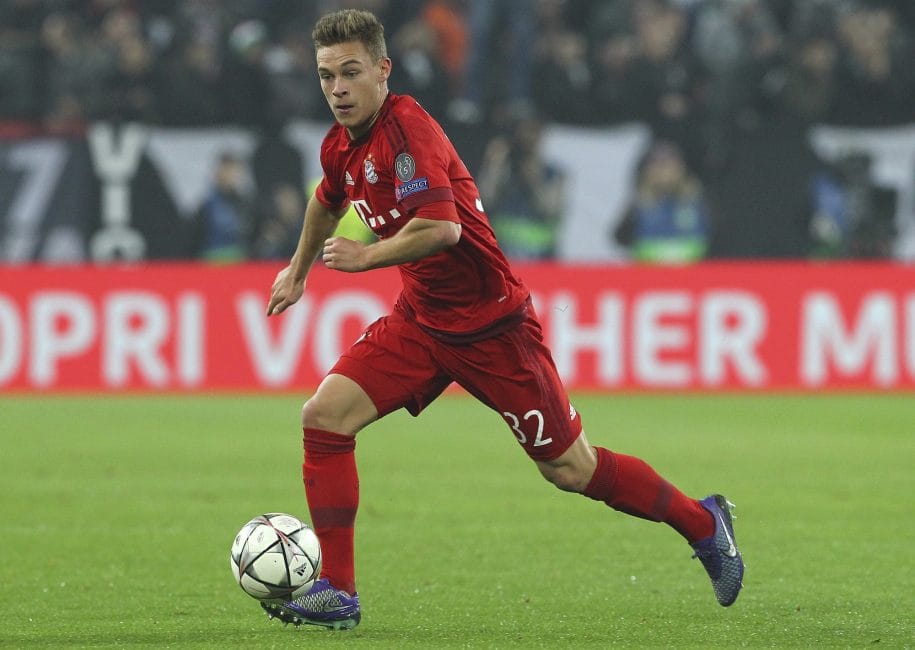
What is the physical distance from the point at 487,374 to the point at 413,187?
2.44 feet

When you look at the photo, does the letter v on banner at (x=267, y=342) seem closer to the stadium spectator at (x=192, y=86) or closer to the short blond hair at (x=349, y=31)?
the stadium spectator at (x=192, y=86)

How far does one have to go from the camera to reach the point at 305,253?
6.04m

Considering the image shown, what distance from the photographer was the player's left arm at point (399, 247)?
5.20 m

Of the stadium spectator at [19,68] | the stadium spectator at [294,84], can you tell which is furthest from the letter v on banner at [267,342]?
the stadium spectator at [19,68]


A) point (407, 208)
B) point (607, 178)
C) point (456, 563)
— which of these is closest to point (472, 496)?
point (456, 563)

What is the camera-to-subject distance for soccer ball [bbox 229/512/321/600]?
17.8 ft

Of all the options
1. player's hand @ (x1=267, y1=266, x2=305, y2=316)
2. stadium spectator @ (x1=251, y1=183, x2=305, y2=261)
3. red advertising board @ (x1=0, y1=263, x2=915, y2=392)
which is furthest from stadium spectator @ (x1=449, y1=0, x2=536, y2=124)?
player's hand @ (x1=267, y1=266, x2=305, y2=316)

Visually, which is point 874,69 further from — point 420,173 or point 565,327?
point 420,173

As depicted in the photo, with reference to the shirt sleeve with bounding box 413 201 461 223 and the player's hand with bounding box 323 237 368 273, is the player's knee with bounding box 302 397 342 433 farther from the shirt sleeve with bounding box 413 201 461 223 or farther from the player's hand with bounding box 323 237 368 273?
the shirt sleeve with bounding box 413 201 461 223

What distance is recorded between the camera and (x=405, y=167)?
5.34m

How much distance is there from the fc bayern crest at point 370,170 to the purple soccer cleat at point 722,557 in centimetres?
162

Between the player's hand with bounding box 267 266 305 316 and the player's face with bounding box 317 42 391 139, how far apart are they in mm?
694

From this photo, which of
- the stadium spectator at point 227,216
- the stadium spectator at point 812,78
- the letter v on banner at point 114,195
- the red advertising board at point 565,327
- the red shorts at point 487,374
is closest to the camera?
the red shorts at point 487,374

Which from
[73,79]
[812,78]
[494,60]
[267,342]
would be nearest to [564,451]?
[267,342]
